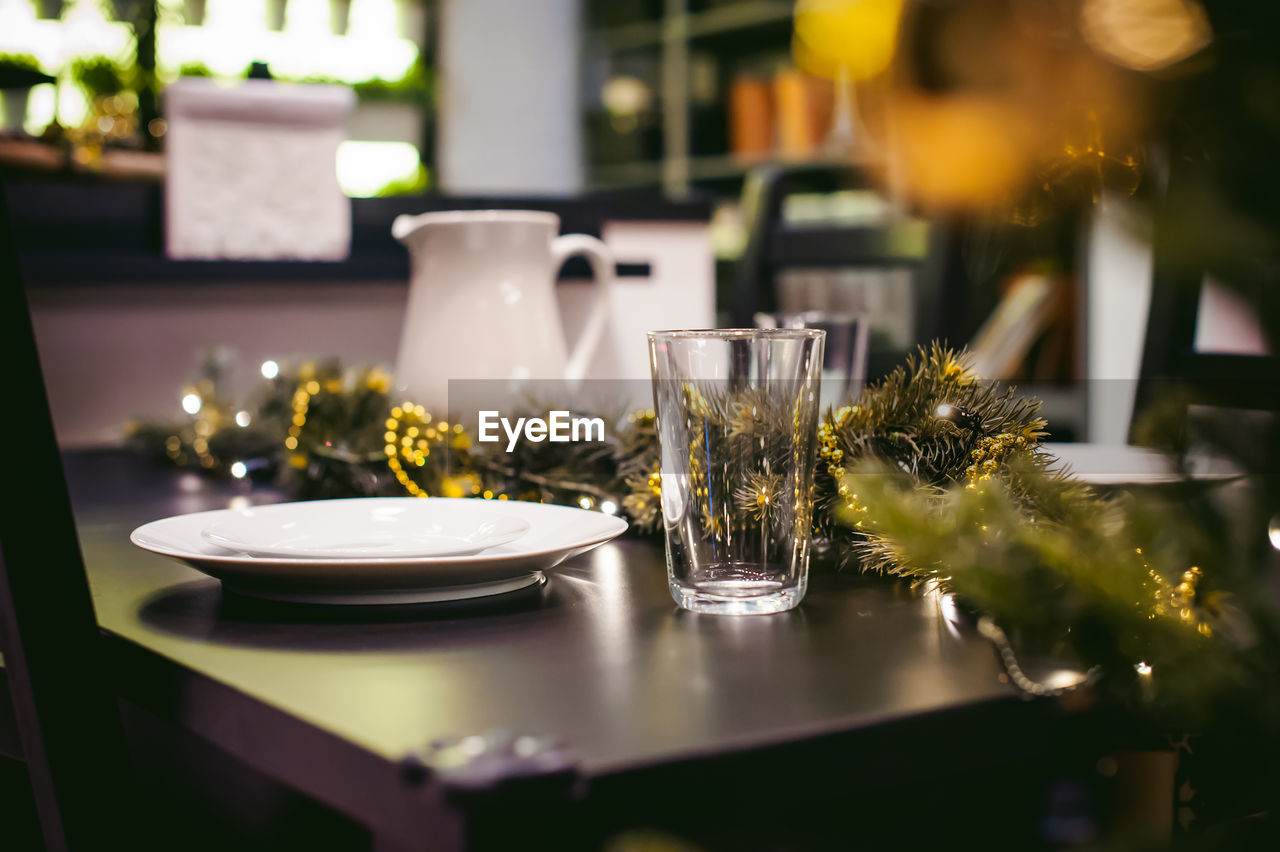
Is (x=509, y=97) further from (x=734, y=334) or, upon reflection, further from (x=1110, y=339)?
(x=734, y=334)

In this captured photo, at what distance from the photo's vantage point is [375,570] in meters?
0.48

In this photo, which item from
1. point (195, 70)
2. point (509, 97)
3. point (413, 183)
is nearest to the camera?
point (195, 70)

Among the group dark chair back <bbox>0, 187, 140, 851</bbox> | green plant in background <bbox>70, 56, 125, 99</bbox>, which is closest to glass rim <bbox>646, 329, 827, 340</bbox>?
dark chair back <bbox>0, 187, 140, 851</bbox>

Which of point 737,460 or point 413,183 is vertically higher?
point 413,183

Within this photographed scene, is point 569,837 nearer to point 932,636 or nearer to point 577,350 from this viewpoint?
point 932,636

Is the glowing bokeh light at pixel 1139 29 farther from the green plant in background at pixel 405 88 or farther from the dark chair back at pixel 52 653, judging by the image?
the green plant in background at pixel 405 88

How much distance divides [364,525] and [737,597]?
23cm

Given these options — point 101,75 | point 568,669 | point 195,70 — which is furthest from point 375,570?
point 195,70

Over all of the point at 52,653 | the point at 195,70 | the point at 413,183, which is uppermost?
the point at 195,70

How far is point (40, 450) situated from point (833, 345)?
2.15 feet

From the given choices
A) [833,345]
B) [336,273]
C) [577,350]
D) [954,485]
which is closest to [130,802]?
[954,485]

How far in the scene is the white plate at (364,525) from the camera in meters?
0.58

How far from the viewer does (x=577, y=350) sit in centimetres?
97

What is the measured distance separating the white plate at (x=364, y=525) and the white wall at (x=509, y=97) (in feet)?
13.9
